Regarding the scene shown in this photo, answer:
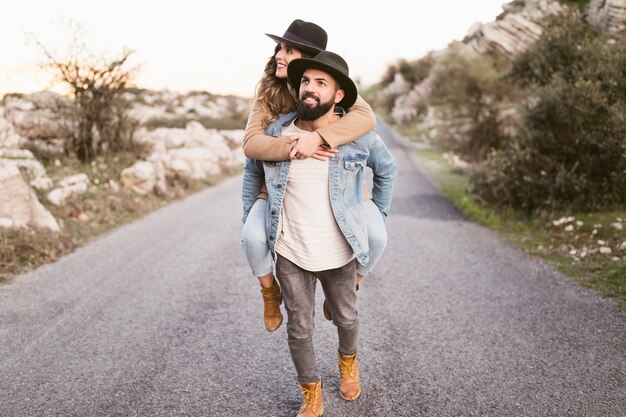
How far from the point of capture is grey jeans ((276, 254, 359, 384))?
2.77 m

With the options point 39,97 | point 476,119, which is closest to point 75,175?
point 39,97

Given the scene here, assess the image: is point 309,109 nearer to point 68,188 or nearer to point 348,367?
point 348,367

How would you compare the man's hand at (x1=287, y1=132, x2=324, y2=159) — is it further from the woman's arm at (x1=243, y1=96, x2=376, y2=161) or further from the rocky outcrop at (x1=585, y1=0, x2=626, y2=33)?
the rocky outcrop at (x1=585, y1=0, x2=626, y2=33)

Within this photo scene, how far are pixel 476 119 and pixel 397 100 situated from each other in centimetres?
2787

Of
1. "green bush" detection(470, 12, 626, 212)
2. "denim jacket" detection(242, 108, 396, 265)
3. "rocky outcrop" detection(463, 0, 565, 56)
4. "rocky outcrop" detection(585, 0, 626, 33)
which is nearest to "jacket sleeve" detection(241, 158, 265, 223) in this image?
"denim jacket" detection(242, 108, 396, 265)

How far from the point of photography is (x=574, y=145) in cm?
816

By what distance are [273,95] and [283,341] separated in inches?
87.4

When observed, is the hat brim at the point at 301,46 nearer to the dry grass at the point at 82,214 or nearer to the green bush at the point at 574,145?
the dry grass at the point at 82,214

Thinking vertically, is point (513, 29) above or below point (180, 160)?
above

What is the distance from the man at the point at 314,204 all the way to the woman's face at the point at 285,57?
0.32ft

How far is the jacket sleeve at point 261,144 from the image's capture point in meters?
2.55

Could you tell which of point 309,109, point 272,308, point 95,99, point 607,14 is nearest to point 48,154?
point 95,99

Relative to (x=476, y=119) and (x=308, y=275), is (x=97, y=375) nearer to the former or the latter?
(x=308, y=275)

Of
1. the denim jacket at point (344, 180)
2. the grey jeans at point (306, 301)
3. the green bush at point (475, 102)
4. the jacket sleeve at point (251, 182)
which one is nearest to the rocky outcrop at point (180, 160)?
the green bush at point (475, 102)
